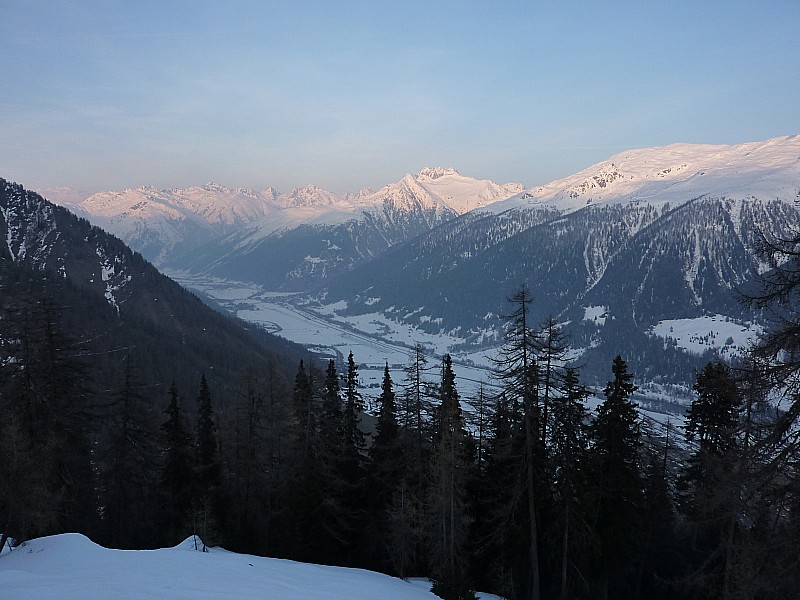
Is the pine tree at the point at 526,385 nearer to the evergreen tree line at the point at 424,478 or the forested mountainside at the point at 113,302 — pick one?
the evergreen tree line at the point at 424,478

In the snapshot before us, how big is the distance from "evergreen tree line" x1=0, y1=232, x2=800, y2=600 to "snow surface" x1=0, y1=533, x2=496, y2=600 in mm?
3751

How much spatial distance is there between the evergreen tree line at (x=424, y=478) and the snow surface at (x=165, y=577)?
12.3 feet

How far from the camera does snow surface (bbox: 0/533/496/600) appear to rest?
13797 mm

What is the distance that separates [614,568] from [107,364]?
382ft

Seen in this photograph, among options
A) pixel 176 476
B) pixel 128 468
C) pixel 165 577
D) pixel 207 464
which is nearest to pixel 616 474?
pixel 165 577

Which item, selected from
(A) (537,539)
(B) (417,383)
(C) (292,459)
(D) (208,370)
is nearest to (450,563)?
(A) (537,539)

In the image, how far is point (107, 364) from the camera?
116m

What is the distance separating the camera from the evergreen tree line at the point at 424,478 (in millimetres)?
23891

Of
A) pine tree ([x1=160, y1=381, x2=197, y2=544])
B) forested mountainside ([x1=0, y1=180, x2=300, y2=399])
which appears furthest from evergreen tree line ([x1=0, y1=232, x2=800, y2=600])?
forested mountainside ([x1=0, y1=180, x2=300, y2=399])

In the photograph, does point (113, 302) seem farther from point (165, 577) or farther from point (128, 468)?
point (165, 577)

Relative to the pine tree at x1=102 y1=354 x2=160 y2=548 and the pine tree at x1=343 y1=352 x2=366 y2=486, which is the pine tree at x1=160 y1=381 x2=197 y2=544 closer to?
the pine tree at x1=102 y1=354 x2=160 y2=548

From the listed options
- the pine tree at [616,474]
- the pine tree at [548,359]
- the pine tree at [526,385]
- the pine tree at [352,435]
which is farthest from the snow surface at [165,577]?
the pine tree at [616,474]

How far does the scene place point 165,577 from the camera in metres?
15.7

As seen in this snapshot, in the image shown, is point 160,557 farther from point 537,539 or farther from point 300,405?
point 537,539
